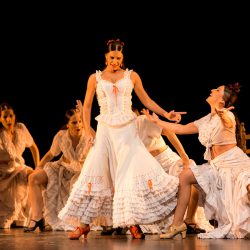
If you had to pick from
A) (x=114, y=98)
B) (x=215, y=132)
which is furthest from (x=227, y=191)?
(x=114, y=98)

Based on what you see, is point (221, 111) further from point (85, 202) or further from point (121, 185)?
point (85, 202)

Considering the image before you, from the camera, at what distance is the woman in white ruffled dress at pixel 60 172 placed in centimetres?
689

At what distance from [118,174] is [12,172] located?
2.62m

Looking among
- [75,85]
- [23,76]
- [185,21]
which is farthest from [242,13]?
[23,76]

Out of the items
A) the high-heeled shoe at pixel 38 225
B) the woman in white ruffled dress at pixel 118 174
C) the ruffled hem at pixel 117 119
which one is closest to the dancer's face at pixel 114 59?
the woman in white ruffled dress at pixel 118 174

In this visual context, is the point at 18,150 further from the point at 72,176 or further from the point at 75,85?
the point at 75,85

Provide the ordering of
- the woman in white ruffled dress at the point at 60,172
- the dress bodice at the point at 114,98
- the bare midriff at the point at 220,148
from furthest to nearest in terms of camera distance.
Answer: the woman in white ruffled dress at the point at 60,172, the dress bodice at the point at 114,98, the bare midriff at the point at 220,148

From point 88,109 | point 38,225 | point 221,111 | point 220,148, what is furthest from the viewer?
point 38,225

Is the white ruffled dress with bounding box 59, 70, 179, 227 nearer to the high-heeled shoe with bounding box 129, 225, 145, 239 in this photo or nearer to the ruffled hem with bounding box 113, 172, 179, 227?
the ruffled hem with bounding box 113, 172, 179, 227

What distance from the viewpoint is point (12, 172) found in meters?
7.42

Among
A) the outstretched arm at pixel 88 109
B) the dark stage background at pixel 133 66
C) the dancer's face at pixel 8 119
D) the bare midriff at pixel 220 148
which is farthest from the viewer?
the dark stage background at pixel 133 66

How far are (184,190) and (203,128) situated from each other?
1.67 feet

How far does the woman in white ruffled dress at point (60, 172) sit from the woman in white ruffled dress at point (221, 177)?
1.90 meters

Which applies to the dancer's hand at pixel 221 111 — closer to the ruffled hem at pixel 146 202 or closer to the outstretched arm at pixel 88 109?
the ruffled hem at pixel 146 202
